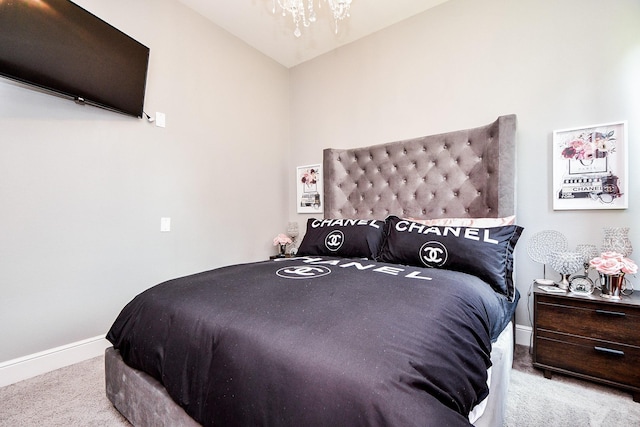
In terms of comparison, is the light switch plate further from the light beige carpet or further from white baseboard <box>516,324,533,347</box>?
white baseboard <box>516,324,533,347</box>

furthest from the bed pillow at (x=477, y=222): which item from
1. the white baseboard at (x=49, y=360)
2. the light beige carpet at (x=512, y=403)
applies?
the white baseboard at (x=49, y=360)

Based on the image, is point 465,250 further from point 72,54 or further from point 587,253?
point 72,54

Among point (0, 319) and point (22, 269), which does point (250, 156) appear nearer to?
point (22, 269)

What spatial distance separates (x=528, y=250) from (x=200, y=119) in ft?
10.2

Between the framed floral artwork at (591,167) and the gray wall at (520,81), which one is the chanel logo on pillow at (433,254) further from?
the framed floral artwork at (591,167)

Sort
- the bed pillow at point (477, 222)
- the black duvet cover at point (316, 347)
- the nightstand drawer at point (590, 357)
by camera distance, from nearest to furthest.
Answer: the black duvet cover at point (316, 347) < the nightstand drawer at point (590, 357) < the bed pillow at point (477, 222)

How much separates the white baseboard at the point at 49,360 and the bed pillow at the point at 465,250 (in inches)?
90.8

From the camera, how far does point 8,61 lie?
1.53 meters

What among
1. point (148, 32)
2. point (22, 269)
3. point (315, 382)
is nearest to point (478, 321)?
point (315, 382)

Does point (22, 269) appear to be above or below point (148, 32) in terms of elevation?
below

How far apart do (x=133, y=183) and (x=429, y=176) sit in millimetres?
2556

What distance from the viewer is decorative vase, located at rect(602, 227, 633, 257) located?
1.77 meters

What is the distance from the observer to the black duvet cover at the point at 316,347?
694 mm

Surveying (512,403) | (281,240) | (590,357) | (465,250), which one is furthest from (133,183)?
(590,357)
